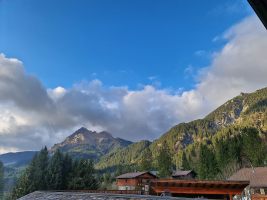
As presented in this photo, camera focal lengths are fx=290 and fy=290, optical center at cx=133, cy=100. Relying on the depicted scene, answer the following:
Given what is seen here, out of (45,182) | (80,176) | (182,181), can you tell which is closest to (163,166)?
(80,176)

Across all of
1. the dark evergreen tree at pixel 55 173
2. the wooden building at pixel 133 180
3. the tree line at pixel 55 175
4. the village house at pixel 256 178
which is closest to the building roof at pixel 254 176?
the village house at pixel 256 178

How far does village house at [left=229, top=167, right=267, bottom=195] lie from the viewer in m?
36.1

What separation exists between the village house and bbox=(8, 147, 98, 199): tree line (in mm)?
26360

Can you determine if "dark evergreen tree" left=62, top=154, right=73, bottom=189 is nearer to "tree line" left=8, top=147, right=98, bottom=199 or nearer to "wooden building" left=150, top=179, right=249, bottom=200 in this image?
"tree line" left=8, top=147, right=98, bottom=199

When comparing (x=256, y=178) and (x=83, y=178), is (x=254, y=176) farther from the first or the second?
(x=83, y=178)

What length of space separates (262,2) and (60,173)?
183 feet

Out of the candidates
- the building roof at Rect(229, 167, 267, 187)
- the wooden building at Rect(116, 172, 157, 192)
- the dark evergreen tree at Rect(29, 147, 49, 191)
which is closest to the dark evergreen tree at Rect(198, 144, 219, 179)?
the wooden building at Rect(116, 172, 157, 192)

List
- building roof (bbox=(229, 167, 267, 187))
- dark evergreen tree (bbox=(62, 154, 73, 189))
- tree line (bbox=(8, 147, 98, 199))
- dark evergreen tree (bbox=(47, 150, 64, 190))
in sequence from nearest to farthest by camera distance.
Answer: building roof (bbox=(229, 167, 267, 187)) < tree line (bbox=(8, 147, 98, 199)) < dark evergreen tree (bbox=(47, 150, 64, 190)) < dark evergreen tree (bbox=(62, 154, 73, 189))

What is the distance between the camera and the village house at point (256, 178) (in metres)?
36.1

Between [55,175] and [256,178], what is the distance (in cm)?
3419

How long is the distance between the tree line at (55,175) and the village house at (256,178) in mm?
26360

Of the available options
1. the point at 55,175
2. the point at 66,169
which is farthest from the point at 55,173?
the point at 66,169

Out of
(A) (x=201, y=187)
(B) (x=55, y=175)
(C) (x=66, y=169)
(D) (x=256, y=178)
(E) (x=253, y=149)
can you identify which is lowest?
(A) (x=201, y=187)

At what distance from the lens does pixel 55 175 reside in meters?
53.3
